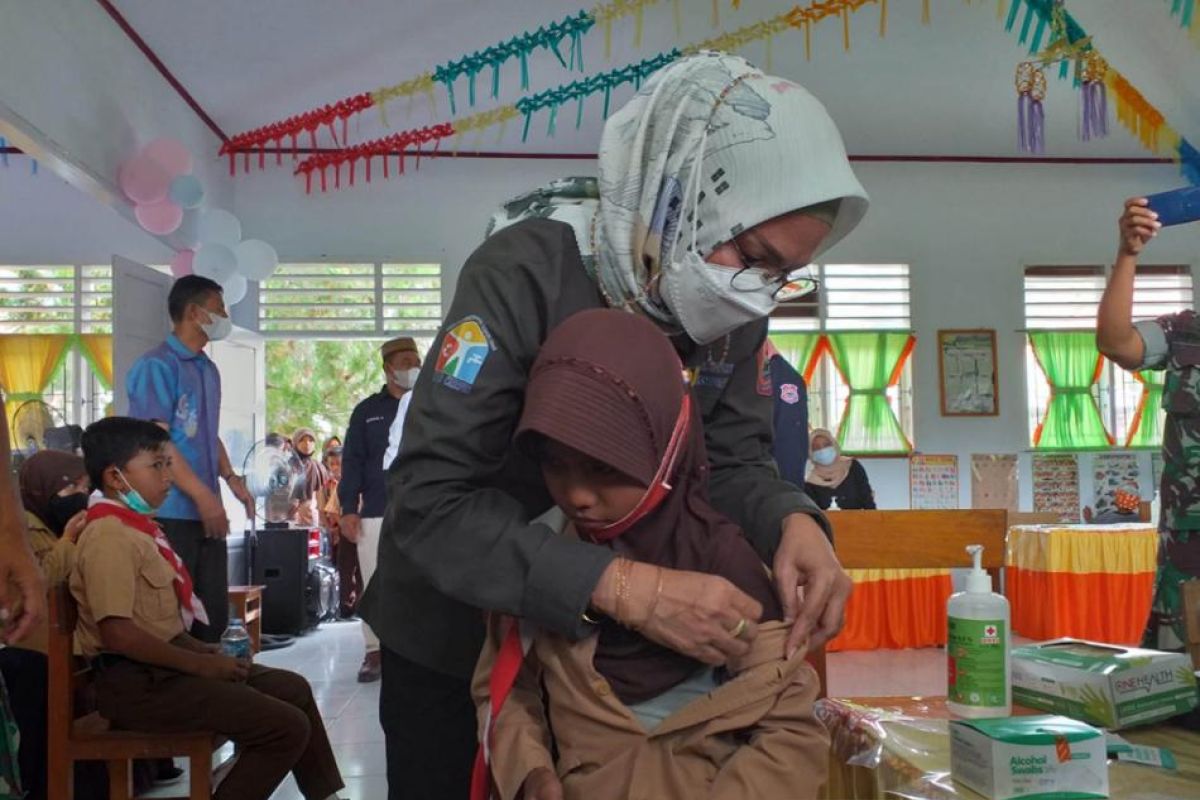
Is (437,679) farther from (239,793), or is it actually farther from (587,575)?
(239,793)

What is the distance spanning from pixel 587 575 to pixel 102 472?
2.35m

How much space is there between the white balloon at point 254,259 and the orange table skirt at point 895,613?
4.55m

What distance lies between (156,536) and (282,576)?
13.0ft

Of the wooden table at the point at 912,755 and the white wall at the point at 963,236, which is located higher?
the white wall at the point at 963,236

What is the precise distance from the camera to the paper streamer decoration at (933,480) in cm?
882

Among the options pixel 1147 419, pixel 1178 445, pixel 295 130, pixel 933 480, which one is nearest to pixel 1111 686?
pixel 1178 445

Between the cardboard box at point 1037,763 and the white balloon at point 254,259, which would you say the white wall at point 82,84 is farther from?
the cardboard box at point 1037,763

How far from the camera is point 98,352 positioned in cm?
919

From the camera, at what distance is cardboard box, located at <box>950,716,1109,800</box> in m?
0.84

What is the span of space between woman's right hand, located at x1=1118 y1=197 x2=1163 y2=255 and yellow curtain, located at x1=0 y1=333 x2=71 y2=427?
9.38 metres

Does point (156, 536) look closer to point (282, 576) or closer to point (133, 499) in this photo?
point (133, 499)

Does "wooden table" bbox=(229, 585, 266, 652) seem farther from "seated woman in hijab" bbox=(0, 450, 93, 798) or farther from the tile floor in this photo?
"seated woman in hijab" bbox=(0, 450, 93, 798)

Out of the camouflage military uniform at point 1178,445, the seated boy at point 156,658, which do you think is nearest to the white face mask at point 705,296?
the camouflage military uniform at point 1178,445

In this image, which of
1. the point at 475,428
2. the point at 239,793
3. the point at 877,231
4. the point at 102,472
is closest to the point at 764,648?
the point at 475,428
